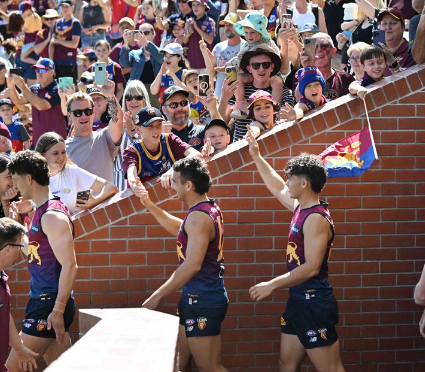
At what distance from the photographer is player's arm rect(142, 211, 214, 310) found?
595 centimetres

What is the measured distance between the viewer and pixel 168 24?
46.3ft

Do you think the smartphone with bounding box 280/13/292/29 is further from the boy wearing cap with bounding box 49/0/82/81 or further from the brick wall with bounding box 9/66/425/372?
the boy wearing cap with bounding box 49/0/82/81

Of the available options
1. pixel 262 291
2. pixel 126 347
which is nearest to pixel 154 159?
pixel 262 291

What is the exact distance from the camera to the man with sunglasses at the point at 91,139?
809 centimetres

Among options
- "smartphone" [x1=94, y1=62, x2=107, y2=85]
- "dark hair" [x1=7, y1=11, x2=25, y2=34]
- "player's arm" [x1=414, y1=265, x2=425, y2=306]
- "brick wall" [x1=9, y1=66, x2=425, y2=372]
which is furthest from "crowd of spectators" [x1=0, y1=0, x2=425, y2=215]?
"player's arm" [x1=414, y1=265, x2=425, y2=306]

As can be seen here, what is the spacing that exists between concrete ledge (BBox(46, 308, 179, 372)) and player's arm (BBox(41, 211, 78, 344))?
89 centimetres

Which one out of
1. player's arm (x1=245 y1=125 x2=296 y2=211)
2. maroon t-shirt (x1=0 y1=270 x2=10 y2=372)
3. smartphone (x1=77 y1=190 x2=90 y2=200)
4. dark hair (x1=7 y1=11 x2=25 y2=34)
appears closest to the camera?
maroon t-shirt (x1=0 y1=270 x2=10 y2=372)

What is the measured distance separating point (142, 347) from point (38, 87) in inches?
300

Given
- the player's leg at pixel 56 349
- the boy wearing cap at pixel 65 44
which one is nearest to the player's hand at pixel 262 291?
the player's leg at pixel 56 349

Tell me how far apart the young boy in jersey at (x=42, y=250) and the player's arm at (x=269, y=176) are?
1.61 m

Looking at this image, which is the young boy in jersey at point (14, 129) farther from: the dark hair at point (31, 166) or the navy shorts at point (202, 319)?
the navy shorts at point (202, 319)

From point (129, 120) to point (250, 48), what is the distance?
149 centimetres

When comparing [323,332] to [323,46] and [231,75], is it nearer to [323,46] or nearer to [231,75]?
[231,75]

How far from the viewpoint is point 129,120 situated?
838 cm
